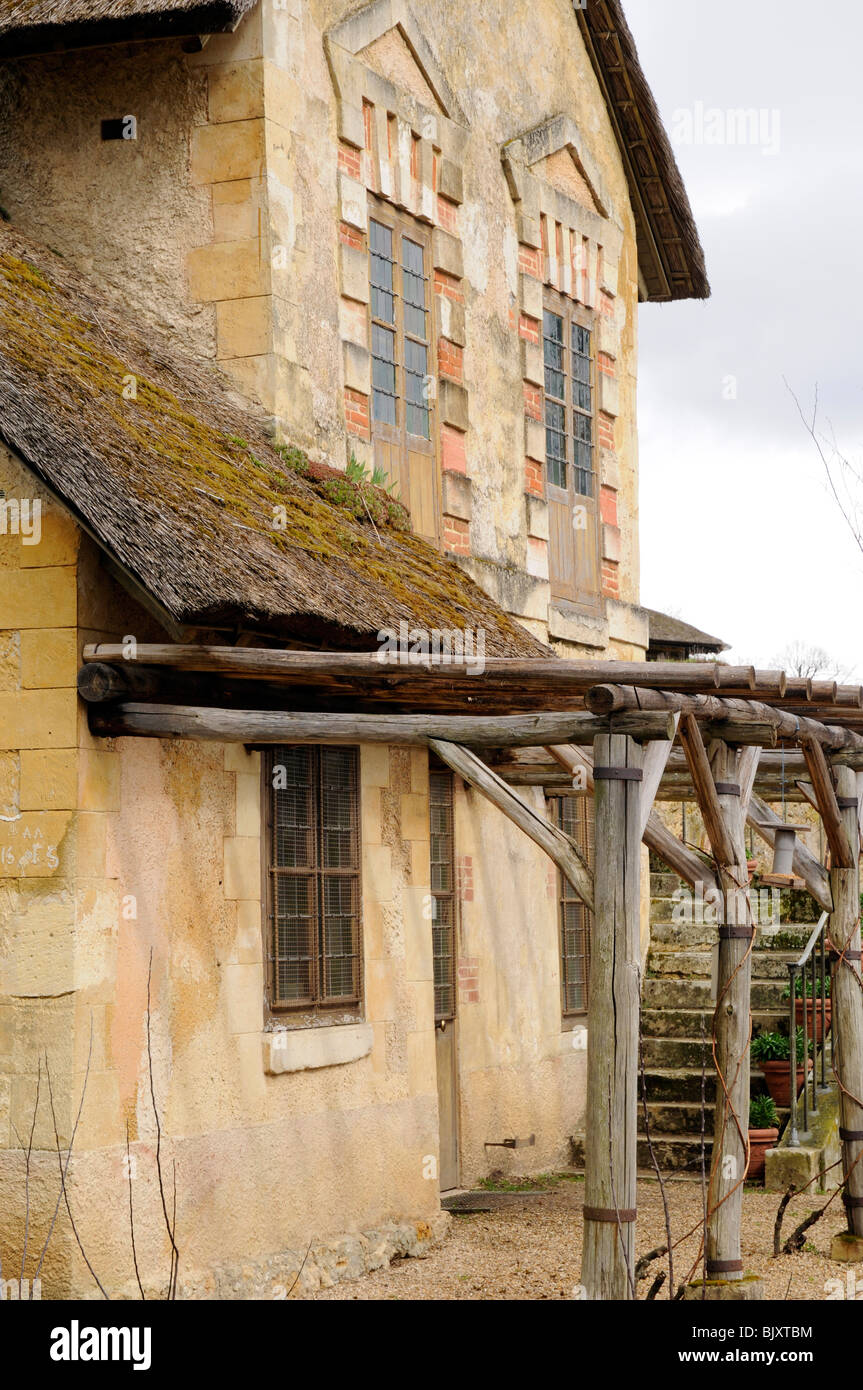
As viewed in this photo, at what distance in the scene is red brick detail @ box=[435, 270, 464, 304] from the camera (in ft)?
34.1

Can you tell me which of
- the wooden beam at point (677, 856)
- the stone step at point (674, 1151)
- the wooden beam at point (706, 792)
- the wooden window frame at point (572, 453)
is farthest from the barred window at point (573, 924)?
the wooden beam at point (706, 792)

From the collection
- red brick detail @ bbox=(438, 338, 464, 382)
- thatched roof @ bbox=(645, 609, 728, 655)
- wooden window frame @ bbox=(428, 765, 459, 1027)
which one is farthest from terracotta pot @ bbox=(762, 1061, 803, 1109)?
thatched roof @ bbox=(645, 609, 728, 655)

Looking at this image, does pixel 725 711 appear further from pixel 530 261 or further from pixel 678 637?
pixel 678 637

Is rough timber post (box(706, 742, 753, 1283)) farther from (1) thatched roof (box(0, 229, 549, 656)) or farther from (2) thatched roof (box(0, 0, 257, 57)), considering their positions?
(2) thatched roof (box(0, 0, 257, 57))

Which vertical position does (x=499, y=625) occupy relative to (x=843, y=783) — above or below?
above

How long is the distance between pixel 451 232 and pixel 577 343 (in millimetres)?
1911

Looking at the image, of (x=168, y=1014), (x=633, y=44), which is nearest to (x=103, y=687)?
(x=168, y=1014)

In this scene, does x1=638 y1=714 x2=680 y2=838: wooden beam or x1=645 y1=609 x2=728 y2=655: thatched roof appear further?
x1=645 y1=609 x2=728 y2=655: thatched roof

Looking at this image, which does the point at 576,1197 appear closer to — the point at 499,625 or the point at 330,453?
the point at 499,625

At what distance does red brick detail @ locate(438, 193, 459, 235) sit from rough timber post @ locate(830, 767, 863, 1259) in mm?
4096

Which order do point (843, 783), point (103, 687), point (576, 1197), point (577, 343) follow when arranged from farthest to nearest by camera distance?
point (577, 343) → point (576, 1197) → point (843, 783) → point (103, 687)

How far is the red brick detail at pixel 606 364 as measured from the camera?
12.4 metres

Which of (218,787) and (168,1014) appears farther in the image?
(218,787)

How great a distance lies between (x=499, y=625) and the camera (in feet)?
30.3
